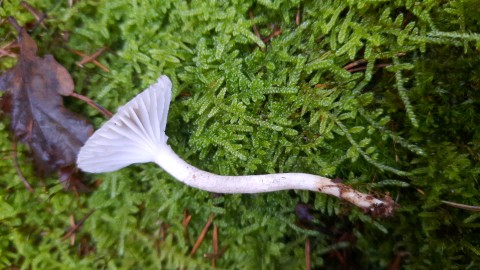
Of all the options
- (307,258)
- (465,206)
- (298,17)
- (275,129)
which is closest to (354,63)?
(298,17)

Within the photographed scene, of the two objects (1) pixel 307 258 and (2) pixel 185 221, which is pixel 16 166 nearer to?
(2) pixel 185 221

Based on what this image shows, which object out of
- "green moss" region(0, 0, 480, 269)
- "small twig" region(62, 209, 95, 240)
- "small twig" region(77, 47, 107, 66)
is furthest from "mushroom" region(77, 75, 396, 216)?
"small twig" region(77, 47, 107, 66)

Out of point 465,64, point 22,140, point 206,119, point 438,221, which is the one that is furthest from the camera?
point 22,140

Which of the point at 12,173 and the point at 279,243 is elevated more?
the point at 12,173

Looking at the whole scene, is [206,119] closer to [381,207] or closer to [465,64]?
[381,207]

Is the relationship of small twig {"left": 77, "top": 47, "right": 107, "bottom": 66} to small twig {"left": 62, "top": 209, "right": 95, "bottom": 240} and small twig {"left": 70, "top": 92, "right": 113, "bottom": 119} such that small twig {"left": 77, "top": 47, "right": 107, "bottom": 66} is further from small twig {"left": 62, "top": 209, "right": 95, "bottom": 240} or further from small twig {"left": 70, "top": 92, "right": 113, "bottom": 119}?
small twig {"left": 62, "top": 209, "right": 95, "bottom": 240}

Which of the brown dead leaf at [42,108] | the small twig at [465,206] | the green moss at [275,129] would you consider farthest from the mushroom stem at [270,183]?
the brown dead leaf at [42,108]

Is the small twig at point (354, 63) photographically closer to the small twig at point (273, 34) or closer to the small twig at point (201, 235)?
the small twig at point (273, 34)

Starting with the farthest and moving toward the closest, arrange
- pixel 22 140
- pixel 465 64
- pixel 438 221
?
pixel 22 140 → pixel 438 221 → pixel 465 64

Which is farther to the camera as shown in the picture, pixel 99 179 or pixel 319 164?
pixel 99 179

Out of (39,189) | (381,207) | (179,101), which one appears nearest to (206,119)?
(179,101)
